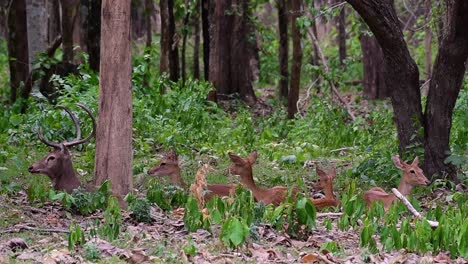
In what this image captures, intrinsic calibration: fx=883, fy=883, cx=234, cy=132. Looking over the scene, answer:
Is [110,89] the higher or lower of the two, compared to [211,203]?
higher

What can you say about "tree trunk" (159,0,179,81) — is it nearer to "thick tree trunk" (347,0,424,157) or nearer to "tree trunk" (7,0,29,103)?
"tree trunk" (7,0,29,103)

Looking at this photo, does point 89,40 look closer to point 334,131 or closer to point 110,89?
point 334,131

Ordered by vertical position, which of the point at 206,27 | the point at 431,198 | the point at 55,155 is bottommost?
the point at 431,198

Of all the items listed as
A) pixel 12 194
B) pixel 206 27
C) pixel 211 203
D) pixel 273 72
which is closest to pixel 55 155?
pixel 12 194

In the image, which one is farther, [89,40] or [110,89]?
[89,40]

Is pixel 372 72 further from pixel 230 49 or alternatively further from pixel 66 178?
pixel 66 178

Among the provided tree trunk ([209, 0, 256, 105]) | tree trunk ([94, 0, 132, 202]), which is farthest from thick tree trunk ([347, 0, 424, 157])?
tree trunk ([209, 0, 256, 105])

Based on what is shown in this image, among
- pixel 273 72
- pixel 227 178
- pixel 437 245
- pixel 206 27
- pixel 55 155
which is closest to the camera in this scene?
pixel 437 245

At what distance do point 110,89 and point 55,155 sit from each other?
1.10 metres

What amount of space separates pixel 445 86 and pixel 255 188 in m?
2.83

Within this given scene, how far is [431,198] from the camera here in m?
9.73

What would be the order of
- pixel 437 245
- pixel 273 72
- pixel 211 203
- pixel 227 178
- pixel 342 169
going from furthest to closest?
pixel 273 72 → pixel 342 169 → pixel 227 178 → pixel 211 203 → pixel 437 245

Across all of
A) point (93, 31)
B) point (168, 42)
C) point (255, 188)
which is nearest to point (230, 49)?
point (168, 42)

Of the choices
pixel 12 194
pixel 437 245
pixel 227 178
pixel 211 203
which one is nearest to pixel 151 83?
pixel 227 178
